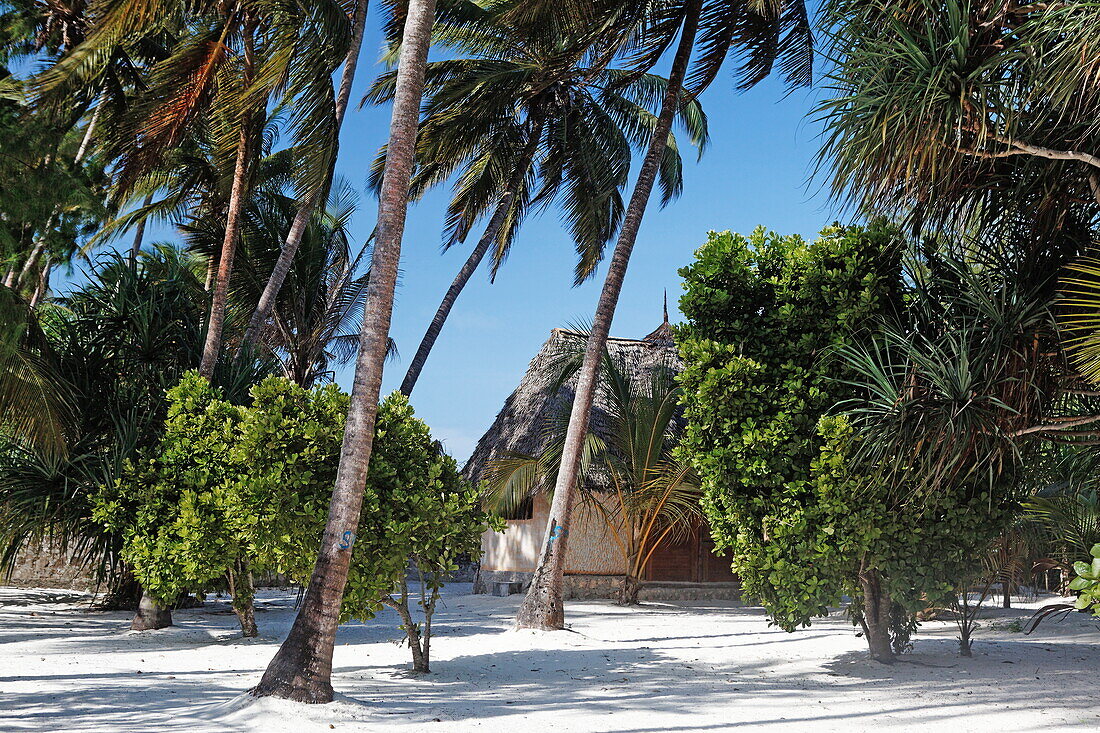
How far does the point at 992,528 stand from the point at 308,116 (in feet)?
26.5

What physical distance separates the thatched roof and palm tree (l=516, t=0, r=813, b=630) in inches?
170

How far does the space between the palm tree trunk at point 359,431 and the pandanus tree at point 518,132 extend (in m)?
5.03

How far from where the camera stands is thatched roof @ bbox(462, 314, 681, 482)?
16.0 m

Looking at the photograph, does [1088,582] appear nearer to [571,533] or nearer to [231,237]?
[231,237]

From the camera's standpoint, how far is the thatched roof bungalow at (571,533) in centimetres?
1609

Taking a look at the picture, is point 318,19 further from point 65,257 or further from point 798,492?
point 798,492

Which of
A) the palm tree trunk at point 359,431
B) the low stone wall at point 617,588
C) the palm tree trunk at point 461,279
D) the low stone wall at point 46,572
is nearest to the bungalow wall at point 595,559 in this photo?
the low stone wall at point 617,588

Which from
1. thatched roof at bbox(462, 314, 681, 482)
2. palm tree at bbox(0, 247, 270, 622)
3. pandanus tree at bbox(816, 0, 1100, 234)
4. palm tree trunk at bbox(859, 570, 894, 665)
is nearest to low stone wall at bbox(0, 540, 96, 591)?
palm tree at bbox(0, 247, 270, 622)

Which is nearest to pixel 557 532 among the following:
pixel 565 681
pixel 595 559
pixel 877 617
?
pixel 565 681

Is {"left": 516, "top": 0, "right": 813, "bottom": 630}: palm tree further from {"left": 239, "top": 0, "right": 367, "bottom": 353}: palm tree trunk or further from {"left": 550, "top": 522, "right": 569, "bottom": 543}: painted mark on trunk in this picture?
{"left": 239, "top": 0, "right": 367, "bottom": 353}: palm tree trunk

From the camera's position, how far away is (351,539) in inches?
238

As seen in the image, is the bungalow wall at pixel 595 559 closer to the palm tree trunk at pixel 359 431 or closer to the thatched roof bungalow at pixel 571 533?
the thatched roof bungalow at pixel 571 533

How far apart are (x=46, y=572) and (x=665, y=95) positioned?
548 inches

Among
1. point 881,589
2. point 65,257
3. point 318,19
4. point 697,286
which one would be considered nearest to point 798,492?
point 881,589
